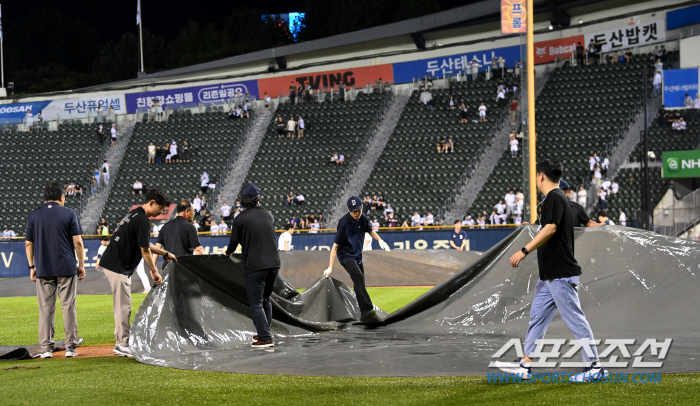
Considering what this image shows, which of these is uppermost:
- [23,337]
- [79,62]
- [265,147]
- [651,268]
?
[79,62]

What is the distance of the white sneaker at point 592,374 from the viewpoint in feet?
19.8

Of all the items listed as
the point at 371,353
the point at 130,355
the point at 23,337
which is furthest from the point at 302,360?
the point at 23,337

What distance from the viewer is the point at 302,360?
24.0 ft

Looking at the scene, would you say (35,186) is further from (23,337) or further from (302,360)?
(302,360)

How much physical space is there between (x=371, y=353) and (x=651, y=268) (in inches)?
149

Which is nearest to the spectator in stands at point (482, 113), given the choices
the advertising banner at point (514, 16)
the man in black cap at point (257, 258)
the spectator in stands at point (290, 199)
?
the spectator in stands at point (290, 199)

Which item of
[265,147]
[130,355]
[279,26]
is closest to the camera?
[130,355]

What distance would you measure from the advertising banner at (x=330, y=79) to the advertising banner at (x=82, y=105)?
9.46 m

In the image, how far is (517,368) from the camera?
640 centimetres

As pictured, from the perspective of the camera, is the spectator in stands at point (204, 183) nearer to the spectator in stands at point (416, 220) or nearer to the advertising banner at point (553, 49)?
the spectator in stands at point (416, 220)

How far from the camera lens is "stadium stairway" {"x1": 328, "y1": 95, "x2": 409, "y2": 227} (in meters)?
31.8

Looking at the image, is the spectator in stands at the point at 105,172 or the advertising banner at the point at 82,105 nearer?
the spectator in stands at the point at 105,172

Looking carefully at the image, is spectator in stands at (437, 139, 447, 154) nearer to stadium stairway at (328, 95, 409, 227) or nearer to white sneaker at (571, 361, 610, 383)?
stadium stairway at (328, 95, 409, 227)

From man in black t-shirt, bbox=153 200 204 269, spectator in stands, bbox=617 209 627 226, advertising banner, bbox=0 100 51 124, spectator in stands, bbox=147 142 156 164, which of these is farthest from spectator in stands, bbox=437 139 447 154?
advertising banner, bbox=0 100 51 124
